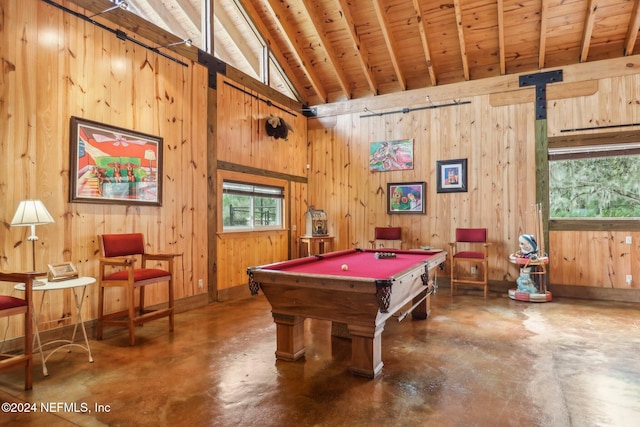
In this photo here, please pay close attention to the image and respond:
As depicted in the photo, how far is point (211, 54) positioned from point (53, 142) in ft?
8.76

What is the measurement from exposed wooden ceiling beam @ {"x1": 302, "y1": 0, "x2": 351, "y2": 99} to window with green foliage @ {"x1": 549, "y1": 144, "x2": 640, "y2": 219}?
3.74 metres

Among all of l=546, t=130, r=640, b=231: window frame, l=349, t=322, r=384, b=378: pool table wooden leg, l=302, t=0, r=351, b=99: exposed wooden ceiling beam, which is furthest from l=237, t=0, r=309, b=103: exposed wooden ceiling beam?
l=349, t=322, r=384, b=378: pool table wooden leg

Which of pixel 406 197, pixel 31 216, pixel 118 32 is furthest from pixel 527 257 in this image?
pixel 118 32

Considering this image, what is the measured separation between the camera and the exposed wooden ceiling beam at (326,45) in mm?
5801

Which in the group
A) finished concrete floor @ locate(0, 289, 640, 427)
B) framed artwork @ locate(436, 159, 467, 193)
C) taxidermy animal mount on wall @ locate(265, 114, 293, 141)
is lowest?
finished concrete floor @ locate(0, 289, 640, 427)

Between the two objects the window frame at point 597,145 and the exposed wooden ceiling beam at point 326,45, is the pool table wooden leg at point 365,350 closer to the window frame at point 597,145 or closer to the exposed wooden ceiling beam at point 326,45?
the window frame at point 597,145

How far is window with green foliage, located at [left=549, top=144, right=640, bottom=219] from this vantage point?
214 inches

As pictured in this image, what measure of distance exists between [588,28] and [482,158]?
221cm

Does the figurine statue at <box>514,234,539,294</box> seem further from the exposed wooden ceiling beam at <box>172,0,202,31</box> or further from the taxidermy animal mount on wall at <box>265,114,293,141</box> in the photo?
the exposed wooden ceiling beam at <box>172,0,202,31</box>

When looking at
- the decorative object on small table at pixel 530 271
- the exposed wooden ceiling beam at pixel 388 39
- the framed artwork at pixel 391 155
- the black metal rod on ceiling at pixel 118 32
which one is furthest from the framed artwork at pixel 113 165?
the decorative object on small table at pixel 530 271

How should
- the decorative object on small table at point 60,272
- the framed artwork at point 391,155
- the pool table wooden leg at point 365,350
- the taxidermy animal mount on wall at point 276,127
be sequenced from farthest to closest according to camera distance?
1. the framed artwork at point 391,155
2. the taxidermy animal mount on wall at point 276,127
3. the decorative object on small table at point 60,272
4. the pool table wooden leg at point 365,350

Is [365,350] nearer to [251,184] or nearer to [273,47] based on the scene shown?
[251,184]

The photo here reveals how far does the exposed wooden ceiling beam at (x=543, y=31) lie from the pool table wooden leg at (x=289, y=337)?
5.13 m

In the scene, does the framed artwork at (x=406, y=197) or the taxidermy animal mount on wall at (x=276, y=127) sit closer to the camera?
the taxidermy animal mount on wall at (x=276, y=127)
